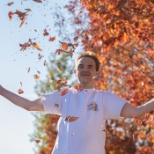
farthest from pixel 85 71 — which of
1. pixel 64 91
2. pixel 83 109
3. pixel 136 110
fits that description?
pixel 136 110

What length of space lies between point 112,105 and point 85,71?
0.46 meters

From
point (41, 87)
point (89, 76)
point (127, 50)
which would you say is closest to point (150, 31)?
point (127, 50)

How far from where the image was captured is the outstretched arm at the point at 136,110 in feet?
15.0

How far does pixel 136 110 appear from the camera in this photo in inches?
180

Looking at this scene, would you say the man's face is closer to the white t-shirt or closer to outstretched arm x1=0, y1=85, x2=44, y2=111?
the white t-shirt

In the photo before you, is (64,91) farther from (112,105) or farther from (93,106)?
(112,105)

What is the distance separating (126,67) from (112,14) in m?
6.04

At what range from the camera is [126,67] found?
1720 centimetres

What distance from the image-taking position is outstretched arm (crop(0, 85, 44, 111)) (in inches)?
188

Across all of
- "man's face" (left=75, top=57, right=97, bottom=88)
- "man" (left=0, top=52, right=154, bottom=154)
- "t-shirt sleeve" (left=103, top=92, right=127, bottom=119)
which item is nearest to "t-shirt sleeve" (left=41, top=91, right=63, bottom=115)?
"man" (left=0, top=52, right=154, bottom=154)

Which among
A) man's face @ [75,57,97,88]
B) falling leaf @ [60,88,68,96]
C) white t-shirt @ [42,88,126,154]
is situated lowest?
white t-shirt @ [42,88,126,154]

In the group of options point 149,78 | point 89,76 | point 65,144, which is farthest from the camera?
point 149,78

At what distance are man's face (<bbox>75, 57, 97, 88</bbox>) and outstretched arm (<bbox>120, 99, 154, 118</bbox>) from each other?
1.45ft

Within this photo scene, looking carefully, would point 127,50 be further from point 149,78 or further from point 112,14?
point 112,14
